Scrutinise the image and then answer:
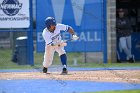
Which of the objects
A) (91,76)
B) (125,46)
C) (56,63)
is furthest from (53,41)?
(125,46)

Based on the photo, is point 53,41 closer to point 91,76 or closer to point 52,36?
point 52,36

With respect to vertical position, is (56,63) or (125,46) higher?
(125,46)

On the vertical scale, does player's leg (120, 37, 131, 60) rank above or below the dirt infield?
Result: above

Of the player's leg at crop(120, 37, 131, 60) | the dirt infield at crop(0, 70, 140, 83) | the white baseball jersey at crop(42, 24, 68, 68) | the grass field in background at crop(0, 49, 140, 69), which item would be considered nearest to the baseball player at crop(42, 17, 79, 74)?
the white baseball jersey at crop(42, 24, 68, 68)

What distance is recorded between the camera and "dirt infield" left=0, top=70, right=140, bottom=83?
1306 centimetres

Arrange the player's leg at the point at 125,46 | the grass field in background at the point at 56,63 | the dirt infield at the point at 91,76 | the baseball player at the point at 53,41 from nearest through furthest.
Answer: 1. the dirt infield at the point at 91,76
2. the baseball player at the point at 53,41
3. the grass field in background at the point at 56,63
4. the player's leg at the point at 125,46

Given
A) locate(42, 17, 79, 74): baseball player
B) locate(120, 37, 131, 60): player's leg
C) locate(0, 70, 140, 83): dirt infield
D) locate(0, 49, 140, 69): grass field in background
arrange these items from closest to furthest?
locate(0, 70, 140, 83): dirt infield, locate(42, 17, 79, 74): baseball player, locate(0, 49, 140, 69): grass field in background, locate(120, 37, 131, 60): player's leg

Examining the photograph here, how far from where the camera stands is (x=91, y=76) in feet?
45.4

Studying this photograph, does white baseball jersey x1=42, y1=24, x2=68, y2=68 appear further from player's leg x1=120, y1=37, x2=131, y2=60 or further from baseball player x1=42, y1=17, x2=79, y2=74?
player's leg x1=120, y1=37, x2=131, y2=60

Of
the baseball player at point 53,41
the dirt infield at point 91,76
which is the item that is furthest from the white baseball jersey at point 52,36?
the dirt infield at point 91,76

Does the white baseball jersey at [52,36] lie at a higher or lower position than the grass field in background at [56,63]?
higher

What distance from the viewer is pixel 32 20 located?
59.1ft

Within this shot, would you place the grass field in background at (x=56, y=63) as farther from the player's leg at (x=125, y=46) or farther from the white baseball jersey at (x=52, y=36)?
the white baseball jersey at (x=52, y=36)

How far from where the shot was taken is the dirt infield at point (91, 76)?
42.9 ft
